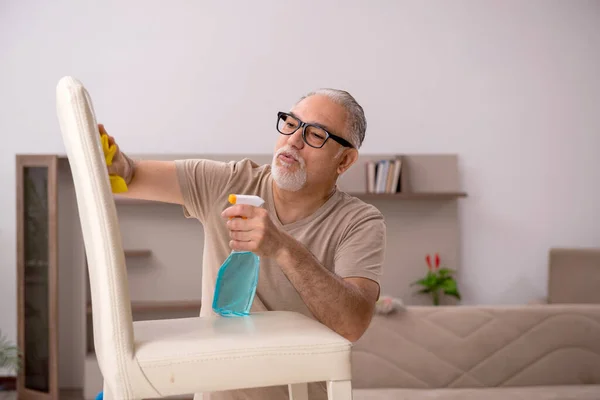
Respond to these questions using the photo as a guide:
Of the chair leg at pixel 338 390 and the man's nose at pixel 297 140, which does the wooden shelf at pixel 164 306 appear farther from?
the chair leg at pixel 338 390

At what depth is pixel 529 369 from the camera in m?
3.46

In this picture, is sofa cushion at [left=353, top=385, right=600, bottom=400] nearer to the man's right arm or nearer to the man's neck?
the man's neck

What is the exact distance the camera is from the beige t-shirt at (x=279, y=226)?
175 centimetres

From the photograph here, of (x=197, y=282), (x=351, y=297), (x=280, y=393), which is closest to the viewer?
(x=351, y=297)

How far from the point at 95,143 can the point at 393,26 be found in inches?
169

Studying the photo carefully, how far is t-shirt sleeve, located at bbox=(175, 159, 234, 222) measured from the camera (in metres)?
1.86

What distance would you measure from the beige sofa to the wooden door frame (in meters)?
2.05

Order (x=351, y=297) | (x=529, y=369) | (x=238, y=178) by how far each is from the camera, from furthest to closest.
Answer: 1. (x=529, y=369)
2. (x=238, y=178)
3. (x=351, y=297)

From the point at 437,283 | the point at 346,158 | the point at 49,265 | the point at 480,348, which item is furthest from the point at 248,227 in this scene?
the point at 437,283

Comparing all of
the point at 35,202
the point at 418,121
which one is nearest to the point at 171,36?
the point at 35,202

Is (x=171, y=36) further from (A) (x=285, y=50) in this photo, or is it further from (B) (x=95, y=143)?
(B) (x=95, y=143)

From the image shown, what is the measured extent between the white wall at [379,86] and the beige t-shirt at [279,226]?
3.16 metres

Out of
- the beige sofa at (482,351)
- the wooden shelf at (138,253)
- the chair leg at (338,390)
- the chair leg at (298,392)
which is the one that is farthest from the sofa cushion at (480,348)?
the chair leg at (338,390)

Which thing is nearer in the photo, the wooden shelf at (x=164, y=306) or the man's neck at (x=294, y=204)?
the man's neck at (x=294, y=204)
